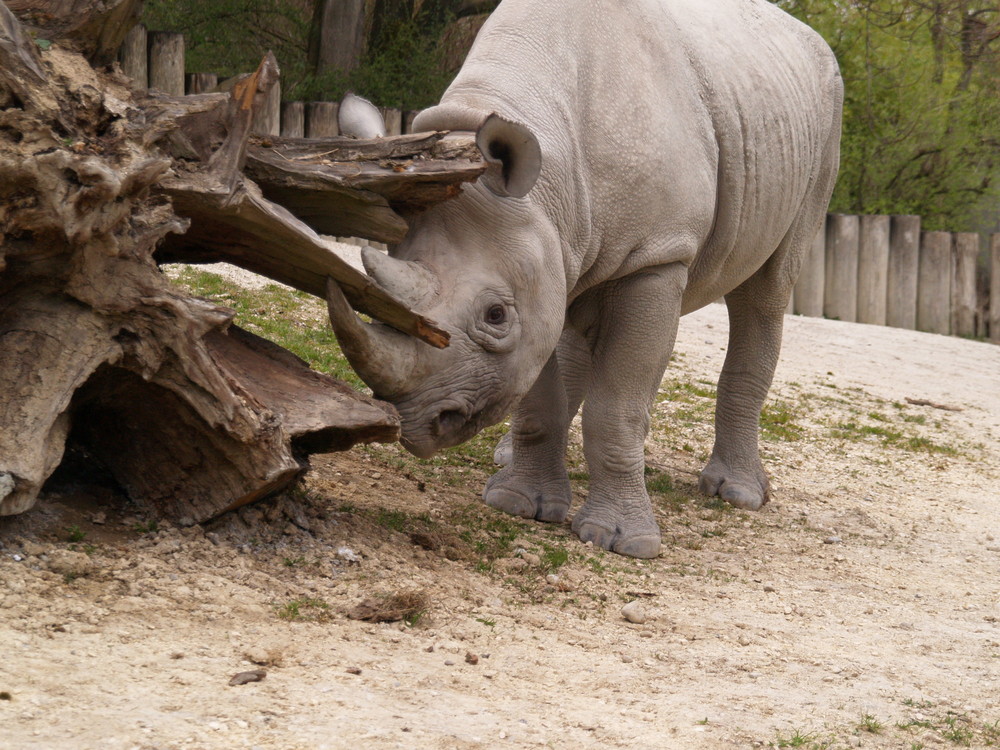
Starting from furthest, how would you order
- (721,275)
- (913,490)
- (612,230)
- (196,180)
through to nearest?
(913,490), (721,275), (612,230), (196,180)

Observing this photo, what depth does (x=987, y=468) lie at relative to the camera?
9.09 meters

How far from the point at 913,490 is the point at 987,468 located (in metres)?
1.28

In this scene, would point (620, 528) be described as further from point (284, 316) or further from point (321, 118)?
point (321, 118)

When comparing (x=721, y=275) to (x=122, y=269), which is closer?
(x=122, y=269)

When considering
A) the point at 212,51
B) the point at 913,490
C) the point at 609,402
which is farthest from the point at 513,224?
the point at 212,51

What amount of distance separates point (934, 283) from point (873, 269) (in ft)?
2.91

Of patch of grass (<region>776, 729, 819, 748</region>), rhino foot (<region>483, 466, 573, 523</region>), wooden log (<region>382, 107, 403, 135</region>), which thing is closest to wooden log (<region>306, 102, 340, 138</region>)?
wooden log (<region>382, 107, 403, 135</region>)

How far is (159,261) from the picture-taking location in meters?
4.59

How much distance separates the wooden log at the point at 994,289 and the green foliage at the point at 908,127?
2083 mm

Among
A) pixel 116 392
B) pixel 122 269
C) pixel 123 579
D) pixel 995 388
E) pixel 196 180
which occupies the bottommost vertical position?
pixel 995 388

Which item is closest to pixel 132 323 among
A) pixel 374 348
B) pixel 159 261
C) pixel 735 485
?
pixel 159 261

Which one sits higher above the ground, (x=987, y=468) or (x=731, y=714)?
(x=731, y=714)

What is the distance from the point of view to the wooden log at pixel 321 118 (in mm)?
12234

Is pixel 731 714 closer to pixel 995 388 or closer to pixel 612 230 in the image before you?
pixel 612 230
